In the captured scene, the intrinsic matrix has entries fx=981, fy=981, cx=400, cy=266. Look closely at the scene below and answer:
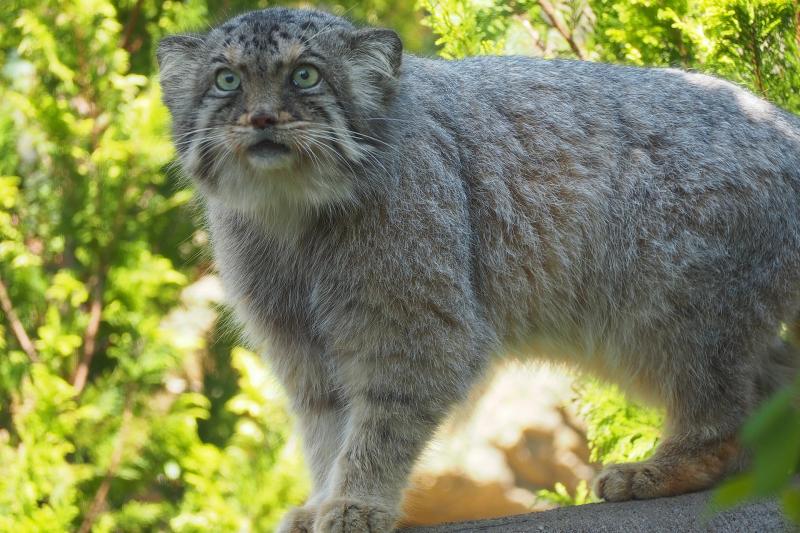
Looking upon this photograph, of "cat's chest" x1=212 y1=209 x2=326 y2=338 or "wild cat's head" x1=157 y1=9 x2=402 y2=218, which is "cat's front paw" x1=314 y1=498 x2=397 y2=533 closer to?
"cat's chest" x1=212 y1=209 x2=326 y2=338

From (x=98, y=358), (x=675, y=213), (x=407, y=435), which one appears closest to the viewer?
(x=407, y=435)

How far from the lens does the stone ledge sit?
3189 millimetres

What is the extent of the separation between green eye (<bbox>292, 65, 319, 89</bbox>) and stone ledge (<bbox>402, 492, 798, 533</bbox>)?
1.52 meters

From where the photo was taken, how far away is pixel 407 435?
329 centimetres

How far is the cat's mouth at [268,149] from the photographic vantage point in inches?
118

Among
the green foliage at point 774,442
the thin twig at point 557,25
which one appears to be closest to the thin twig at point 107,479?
the thin twig at point 557,25

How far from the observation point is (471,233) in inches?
138

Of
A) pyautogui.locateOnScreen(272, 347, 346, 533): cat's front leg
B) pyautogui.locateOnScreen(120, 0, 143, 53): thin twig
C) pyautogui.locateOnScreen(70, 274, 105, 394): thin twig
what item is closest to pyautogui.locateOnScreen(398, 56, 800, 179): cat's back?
pyautogui.locateOnScreen(272, 347, 346, 533): cat's front leg

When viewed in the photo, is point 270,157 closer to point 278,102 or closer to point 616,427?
point 278,102

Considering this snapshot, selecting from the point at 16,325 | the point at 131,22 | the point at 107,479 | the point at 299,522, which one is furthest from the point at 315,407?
the point at 131,22

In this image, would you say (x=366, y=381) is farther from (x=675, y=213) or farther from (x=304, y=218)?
(x=675, y=213)

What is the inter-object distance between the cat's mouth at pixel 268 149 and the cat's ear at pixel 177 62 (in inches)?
18.4

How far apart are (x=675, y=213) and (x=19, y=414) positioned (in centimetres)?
465

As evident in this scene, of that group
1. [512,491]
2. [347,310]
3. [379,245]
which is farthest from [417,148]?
[512,491]
